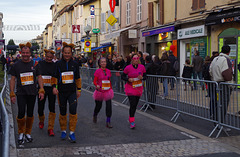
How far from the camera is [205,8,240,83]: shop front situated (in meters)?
16.0

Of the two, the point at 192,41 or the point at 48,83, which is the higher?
the point at 192,41

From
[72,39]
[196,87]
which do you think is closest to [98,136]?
[196,87]

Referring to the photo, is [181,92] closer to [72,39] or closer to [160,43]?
[160,43]

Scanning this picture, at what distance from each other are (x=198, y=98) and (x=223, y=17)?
29.8 ft

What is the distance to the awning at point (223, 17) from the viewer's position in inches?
613

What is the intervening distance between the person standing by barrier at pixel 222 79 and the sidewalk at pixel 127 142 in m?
0.70

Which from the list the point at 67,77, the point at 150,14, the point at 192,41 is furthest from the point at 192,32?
the point at 67,77

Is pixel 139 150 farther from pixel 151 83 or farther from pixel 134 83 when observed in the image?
pixel 151 83

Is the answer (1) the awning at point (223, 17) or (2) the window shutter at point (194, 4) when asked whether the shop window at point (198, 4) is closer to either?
(2) the window shutter at point (194, 4)

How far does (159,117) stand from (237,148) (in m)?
3.61

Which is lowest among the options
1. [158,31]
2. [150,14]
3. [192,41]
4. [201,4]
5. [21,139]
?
[21,139]

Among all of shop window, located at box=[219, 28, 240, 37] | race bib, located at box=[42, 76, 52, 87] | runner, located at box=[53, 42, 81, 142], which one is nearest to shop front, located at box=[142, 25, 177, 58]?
shop window, located at box=[219, 28, 240, 37]

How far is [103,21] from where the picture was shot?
3794cm

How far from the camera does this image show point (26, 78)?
6770mm
